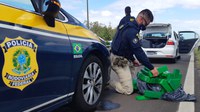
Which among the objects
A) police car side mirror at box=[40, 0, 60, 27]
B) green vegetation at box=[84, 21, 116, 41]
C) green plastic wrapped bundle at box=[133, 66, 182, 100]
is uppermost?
green vegetation at box=[84, 21, 116, 41]

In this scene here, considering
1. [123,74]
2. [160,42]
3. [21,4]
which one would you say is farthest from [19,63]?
[160,42]

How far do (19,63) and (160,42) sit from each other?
10.0m

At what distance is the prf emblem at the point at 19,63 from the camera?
250cm

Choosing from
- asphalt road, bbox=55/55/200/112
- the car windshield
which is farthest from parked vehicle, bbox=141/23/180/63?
asphalt road, bbox=55/55/200/112

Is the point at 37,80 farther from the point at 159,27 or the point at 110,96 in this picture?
the point at 159,27

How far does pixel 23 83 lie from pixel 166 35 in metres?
9.79

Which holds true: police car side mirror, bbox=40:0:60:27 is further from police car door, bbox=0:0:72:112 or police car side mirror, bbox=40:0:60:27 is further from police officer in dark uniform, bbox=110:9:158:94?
police officer in dark uniform, bbox=110:9:158:94

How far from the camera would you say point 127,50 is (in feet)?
17.2

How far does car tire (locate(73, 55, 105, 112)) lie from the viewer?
3.80 meters

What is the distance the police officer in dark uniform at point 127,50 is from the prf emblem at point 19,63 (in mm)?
2322

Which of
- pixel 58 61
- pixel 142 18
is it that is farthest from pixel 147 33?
pixel 58 61

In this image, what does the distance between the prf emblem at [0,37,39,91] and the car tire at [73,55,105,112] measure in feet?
3.43

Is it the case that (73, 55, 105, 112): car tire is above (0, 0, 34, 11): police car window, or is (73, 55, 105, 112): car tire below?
below

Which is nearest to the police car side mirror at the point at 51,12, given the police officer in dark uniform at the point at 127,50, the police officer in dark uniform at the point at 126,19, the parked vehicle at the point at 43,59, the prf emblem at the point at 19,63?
the parked vehicle at the point at 43,59
